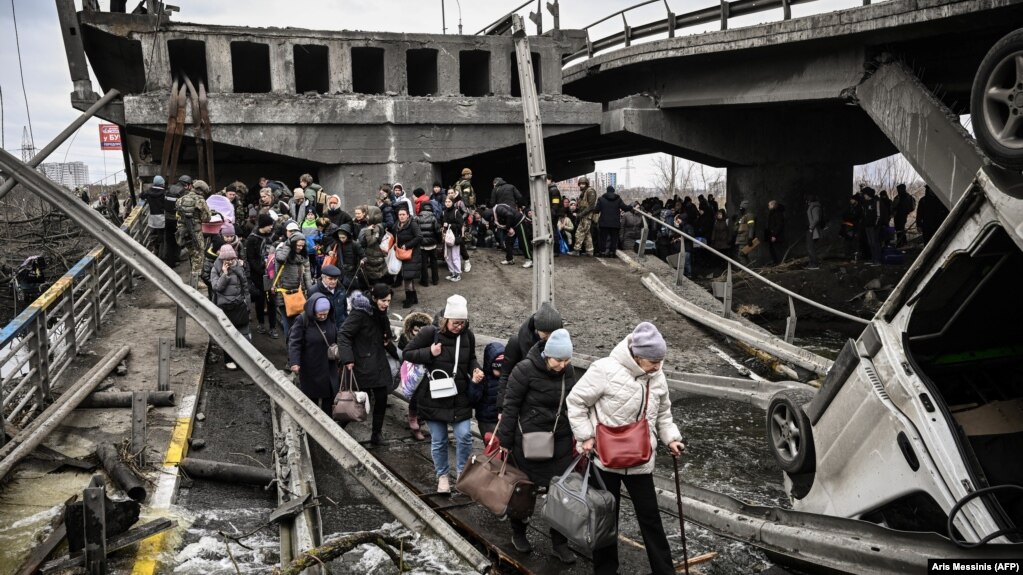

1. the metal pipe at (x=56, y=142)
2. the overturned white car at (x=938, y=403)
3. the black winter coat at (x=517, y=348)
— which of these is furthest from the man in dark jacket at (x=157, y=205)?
the overturned white car at (x=938, y=403)

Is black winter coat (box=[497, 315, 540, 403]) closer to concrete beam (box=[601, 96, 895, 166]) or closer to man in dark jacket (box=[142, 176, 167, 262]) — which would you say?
man in dark jacket (box=[142, 176, 167, 262])

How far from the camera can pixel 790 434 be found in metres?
5.98

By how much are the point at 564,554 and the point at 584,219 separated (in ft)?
45.6

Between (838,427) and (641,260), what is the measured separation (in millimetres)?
12940

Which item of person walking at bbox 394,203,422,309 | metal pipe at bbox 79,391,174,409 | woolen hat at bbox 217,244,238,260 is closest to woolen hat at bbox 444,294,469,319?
metal pipe at bbox 79,391,174,409

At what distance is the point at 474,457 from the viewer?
5.98 meters

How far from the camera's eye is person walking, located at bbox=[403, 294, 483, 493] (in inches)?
273

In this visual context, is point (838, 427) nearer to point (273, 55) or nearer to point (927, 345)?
point (927, 345)

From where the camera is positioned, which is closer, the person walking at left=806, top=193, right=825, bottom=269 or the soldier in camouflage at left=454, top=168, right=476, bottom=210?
the soldier in camouflage at left=454, top=168, right=476, bottom=210

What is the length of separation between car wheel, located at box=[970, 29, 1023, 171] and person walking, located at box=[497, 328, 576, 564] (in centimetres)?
280

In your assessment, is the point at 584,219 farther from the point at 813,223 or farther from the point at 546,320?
the point at 546,320

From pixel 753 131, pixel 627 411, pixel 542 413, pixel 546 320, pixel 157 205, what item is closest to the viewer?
pixel 627 411

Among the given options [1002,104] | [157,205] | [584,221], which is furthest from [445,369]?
[584,221]

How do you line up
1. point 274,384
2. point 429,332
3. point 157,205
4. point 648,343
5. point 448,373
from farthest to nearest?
point 157,205 < point 429,332 < point 448,373 < point 274,384 < point 648,343
